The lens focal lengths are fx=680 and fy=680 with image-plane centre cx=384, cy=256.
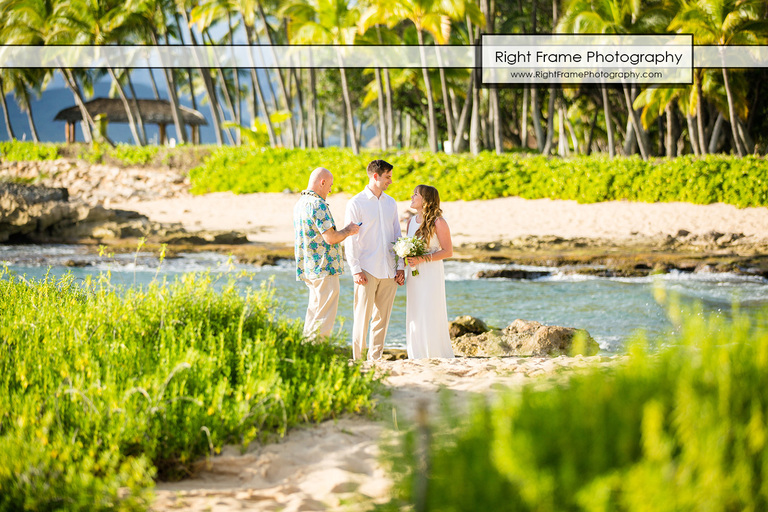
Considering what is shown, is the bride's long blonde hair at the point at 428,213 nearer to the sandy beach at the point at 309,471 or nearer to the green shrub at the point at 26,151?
the sandy beach at the point at 309,471

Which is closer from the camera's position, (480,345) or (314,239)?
(314,239)

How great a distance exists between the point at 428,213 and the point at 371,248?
66 centimetres

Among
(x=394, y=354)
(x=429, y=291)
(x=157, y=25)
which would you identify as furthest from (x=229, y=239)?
(x=157, y=25)

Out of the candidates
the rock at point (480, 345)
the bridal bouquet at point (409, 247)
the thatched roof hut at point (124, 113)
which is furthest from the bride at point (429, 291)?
the thatched roof hut at point (124, 113)

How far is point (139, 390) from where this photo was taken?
373 cm

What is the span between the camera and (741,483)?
7.41 feet

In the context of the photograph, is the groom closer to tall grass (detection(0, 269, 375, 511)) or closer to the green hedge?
tall grass (detection(0, 269, 375, 511))

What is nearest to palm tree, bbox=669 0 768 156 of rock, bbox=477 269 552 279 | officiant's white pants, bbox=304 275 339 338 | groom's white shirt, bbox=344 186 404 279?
rock, bbox=477 269 552 279

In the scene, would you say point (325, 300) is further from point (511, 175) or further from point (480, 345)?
point (511, 175)

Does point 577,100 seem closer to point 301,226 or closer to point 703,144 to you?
point 703,144

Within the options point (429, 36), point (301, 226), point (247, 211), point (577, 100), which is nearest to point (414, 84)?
point (429, 36)

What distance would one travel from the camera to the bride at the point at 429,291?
6.75 m

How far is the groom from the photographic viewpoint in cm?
665

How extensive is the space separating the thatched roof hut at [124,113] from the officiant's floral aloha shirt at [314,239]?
35082 millimetres
